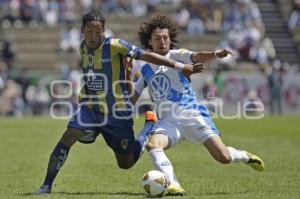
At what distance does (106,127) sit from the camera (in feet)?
34.5

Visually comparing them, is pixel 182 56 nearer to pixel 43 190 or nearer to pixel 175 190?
pixel 175 190

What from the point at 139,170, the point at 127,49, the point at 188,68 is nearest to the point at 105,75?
the point at 127,49

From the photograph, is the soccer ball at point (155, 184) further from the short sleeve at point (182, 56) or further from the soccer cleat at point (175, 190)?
the short sleeve at point (182, 56)

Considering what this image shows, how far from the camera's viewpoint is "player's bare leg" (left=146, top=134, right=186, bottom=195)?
9.86m

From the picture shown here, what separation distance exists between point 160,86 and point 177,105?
0.32 metres

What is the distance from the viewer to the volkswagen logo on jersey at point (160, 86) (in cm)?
1051

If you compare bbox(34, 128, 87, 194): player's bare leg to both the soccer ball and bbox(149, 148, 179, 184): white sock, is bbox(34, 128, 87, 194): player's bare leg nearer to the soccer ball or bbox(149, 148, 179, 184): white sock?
bbox(149, 148, 179, 184): white sock

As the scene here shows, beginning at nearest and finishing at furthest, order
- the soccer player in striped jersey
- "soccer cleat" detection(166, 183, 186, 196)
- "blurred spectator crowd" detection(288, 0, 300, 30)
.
→ "soccer cleat" detection(166, 183, 186, 196), the soccer player in striped jersey, "blurred spectator crowd" detection(288, 0, 300, 30)

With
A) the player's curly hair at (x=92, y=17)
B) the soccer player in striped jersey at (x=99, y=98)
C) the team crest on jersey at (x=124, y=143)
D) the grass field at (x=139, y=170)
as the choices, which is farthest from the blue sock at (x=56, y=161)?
the player's curly hair at (x=92, y=17)

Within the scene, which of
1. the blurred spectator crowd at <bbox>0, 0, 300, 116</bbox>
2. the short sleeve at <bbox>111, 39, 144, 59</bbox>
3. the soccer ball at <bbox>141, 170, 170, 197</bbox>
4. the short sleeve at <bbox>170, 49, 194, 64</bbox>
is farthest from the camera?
the blurred spectator crowd at <bbox>0, 0, 300, 116</bbox>

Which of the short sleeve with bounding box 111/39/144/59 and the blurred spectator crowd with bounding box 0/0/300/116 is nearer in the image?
the short sleeve with bounding box 111/39/144/59

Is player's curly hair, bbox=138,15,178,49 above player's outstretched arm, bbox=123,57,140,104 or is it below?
above

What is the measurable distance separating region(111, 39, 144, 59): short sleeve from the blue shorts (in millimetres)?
856

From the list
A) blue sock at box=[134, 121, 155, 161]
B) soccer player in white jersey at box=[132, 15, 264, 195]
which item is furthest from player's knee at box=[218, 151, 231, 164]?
blue sock at box=[134, 121, 155, 161]
